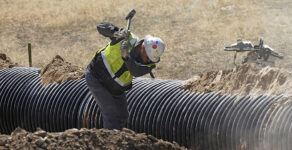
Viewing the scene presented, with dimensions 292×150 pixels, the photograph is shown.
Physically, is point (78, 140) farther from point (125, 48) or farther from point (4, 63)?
point (4, 63)

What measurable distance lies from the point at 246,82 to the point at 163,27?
14.7m

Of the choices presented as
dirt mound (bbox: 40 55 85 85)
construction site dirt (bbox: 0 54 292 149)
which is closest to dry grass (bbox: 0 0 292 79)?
dirt mound (bbox: 40 55 85 85)

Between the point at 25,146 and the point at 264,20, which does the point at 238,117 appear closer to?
the point at 25,146

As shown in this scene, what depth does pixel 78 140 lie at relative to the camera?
14.5 feet

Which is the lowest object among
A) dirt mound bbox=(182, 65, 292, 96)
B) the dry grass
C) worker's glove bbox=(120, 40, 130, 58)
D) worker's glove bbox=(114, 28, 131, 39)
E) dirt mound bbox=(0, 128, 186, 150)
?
the dry grass

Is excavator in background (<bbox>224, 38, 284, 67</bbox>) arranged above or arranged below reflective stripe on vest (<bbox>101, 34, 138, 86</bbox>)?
below

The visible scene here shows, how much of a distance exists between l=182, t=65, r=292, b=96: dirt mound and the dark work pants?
113cm

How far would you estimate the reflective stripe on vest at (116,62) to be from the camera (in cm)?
591

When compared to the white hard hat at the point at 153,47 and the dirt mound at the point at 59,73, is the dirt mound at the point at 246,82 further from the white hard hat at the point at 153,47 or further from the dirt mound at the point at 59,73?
the dirt mound at the point at 59,73

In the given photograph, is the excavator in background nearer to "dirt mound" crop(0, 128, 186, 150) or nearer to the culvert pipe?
the culvert pipe

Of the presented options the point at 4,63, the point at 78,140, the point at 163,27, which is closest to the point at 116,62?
the point at 78,140

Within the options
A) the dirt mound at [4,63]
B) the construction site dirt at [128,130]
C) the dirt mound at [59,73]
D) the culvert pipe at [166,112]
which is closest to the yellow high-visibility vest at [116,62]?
the culvert pipe at [166,112]

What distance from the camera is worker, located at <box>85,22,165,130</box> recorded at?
5.74 metres

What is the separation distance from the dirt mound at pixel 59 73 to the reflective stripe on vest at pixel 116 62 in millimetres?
2083
